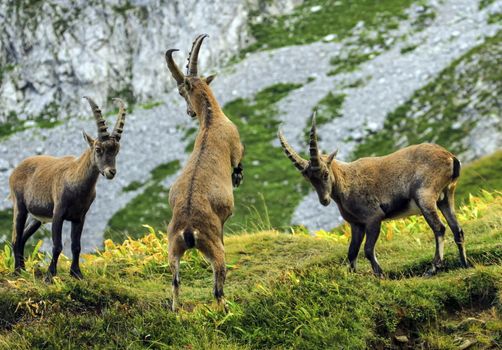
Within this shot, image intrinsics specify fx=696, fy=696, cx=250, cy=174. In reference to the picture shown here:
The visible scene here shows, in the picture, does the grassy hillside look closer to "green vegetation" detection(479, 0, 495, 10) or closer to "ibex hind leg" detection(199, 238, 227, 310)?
"ibex hind leg" detection(199, 238, 227, 310)

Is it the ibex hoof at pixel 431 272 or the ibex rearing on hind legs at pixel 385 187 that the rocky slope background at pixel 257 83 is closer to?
the ibex rearing on hind legs at pixel 385 187

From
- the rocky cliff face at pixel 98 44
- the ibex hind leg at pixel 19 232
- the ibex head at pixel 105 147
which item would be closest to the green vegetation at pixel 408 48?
the rocky cliff face at pixel 98 44

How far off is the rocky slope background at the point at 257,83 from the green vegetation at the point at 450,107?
0.46 ft

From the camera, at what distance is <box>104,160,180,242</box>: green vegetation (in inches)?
2173

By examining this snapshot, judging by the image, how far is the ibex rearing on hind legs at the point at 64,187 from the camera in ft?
43.0

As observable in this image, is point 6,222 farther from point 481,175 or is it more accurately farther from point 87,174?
point 87,174

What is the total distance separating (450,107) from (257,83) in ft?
67.6

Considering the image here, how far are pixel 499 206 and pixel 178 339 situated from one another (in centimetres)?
998

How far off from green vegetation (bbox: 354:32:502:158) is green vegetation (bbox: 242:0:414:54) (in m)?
12.7

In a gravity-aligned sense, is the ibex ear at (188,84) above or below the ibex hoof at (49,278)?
above

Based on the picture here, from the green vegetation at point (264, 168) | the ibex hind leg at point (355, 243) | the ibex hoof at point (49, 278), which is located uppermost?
the ibex hoof at point (49, 278)

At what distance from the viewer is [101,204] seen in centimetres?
5862

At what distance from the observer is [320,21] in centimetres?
7675

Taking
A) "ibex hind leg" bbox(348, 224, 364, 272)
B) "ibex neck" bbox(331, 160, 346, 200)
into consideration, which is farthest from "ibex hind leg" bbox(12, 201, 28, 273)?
"ibex hind leg" bbox(348, 224, 364, 272)
